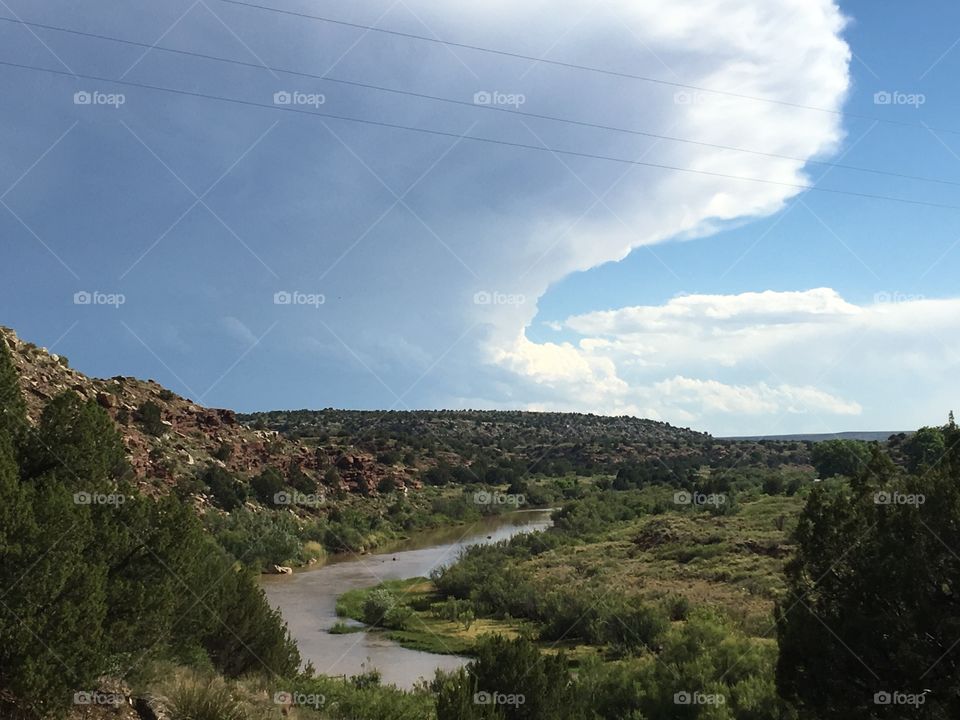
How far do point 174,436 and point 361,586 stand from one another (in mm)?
26488

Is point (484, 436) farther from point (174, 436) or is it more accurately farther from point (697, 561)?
point (697, 561)

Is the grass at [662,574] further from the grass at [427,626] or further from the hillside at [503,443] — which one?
the hillside at [503,443]

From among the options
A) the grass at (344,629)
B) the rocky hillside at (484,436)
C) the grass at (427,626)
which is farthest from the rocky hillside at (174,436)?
the grass at (344,629)

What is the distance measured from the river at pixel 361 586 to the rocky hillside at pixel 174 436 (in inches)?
422

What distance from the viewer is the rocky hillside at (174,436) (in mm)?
44094

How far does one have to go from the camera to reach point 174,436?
184 ft

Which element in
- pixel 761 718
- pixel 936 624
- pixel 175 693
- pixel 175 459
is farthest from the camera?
pixel 175 459

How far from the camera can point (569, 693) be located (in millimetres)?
12781

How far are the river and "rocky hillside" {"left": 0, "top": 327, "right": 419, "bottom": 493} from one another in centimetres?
1071

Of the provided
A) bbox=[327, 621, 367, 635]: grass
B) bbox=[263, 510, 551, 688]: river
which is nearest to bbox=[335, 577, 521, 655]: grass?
bbox=[327, 621, 367, 635]: grass

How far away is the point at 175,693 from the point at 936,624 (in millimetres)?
10808

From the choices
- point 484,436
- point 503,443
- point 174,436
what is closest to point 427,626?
point 174,436

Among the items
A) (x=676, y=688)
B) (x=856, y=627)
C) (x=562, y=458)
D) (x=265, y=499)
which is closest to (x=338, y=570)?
(x=265, y=499)

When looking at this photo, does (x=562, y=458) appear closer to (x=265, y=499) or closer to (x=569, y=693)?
(x=265, y=499)
